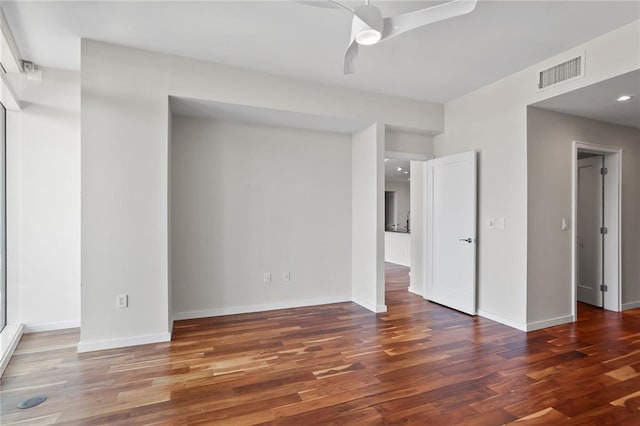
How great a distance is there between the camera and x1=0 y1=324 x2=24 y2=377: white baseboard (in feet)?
8.66

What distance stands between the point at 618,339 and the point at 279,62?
4.54 m

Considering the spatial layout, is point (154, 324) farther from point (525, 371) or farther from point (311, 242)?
point (525, 371)

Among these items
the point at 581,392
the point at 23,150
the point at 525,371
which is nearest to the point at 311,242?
the point at 525,371

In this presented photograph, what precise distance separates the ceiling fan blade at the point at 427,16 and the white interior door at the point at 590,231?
3946mm

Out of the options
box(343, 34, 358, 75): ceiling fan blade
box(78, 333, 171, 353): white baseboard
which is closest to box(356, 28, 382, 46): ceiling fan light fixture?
box(343, 34, 358, 75): ceiling fan blade

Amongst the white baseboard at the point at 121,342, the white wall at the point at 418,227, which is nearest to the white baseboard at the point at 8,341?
the white baseboard at the point at 121,342

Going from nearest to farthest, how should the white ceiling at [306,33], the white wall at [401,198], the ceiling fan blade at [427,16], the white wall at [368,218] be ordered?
the ceiling fan blade at [427,16] < the white ceiling at [306,33] < the white wall at [368,218] < the white wall at [401,198]

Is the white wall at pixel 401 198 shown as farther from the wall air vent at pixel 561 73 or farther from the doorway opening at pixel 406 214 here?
the wall air vent at pixel 561 73

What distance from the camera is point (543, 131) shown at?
3.64 m

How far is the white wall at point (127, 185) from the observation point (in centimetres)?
297

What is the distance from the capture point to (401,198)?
12.4m

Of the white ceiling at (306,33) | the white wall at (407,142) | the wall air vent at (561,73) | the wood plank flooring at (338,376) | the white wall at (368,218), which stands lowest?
the wood plank flooring at (338,376)

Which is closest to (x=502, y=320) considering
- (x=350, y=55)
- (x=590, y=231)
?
(x=590, y=231)

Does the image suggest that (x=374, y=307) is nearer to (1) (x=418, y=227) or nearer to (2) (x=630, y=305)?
(1) (x=418, y=227)
